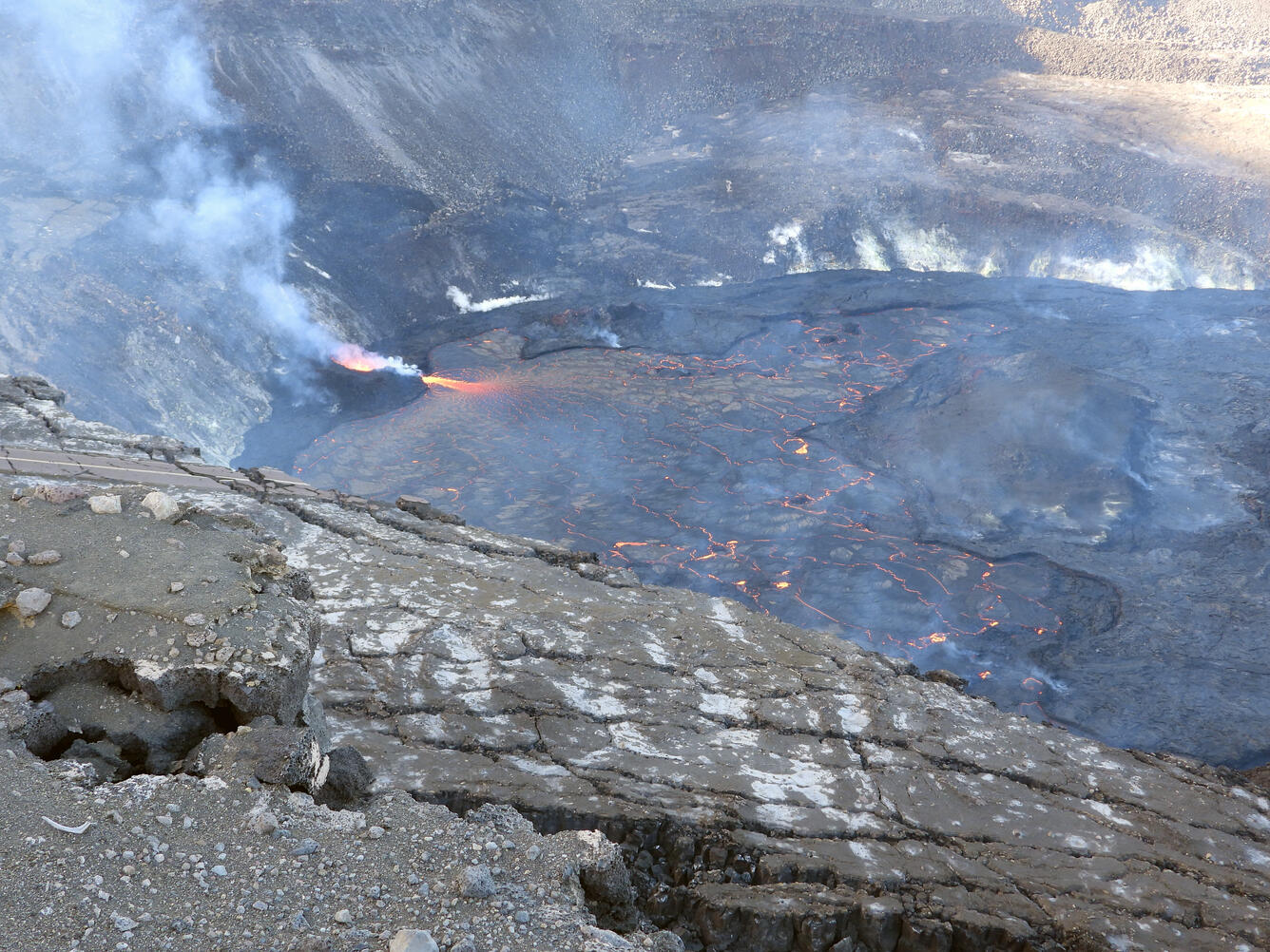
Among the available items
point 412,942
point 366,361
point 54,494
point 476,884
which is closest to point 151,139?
point 366,361

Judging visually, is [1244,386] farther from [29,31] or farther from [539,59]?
[29,31]

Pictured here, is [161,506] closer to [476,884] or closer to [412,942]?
[476,884]

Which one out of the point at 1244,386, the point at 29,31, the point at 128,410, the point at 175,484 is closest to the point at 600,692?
the point at 175,484

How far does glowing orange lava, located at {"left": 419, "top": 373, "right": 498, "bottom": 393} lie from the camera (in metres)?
12.7

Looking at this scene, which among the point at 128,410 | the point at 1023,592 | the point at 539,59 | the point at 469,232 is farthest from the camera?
the point at 539,59

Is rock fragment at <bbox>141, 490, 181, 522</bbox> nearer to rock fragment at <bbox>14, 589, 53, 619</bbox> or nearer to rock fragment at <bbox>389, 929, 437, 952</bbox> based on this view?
rock fragment at <bbox>14, 589, 53, 619</bbox>

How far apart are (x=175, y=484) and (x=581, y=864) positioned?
409 cm

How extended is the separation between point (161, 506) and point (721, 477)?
7.83m

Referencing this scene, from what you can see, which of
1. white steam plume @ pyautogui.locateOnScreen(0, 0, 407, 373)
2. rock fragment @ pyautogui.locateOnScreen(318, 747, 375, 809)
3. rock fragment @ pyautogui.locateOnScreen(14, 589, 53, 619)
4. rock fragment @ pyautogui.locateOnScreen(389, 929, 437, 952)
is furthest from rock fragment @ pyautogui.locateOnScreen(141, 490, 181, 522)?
white steam plume @ pyautogui.locateOnScreen(0, 0, 407, 373)

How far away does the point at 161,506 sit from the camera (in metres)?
3.71

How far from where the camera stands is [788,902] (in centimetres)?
363

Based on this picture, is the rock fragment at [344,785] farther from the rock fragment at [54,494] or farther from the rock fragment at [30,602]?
the rock fragment at [54,494]

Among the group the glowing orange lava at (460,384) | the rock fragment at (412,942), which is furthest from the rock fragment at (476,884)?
the glowing orange lava at (460,384)

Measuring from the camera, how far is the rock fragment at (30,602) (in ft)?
10.1
